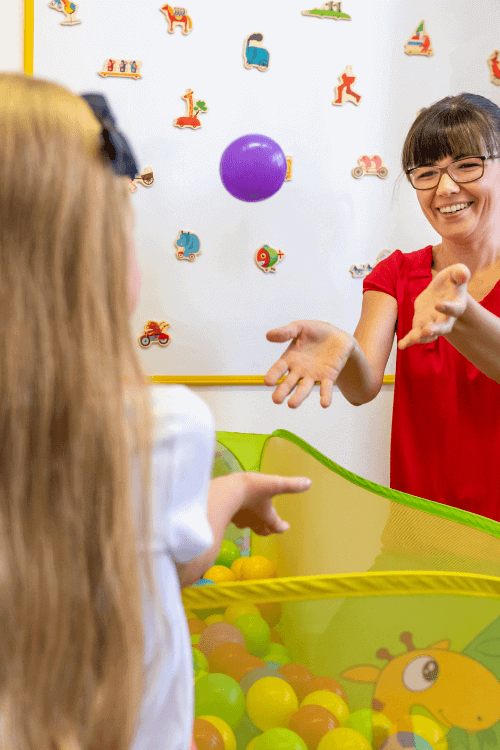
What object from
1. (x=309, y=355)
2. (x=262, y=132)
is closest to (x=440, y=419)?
(x=309, y=355)

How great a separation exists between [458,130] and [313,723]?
0.82 metres

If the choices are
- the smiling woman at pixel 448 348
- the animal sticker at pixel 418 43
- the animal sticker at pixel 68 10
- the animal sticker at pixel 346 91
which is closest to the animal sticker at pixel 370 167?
the animal sticker at pixel 346 91

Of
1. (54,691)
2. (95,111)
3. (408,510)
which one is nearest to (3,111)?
(95,111)

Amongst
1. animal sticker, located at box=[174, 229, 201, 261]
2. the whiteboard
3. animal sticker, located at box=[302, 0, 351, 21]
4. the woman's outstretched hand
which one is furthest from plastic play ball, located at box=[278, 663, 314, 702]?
animal sticker, located at box=[302, 0, 351, 21]

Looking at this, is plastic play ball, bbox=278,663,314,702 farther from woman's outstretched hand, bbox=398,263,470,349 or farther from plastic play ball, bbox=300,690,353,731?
woman's outstretched hand, bbox=398,263,470,349

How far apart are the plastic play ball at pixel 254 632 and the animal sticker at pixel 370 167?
1.14m

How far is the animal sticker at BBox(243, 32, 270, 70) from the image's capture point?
1.39m

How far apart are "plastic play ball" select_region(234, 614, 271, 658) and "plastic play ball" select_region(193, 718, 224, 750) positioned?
0.08 metres

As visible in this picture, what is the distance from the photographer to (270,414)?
149 centimetres

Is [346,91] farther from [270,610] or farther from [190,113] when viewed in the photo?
[270,610]

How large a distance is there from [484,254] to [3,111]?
84cm

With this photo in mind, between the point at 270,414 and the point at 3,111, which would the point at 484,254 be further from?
the point at 3,111

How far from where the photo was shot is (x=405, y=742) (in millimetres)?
566

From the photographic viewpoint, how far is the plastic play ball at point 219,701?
612 mm
